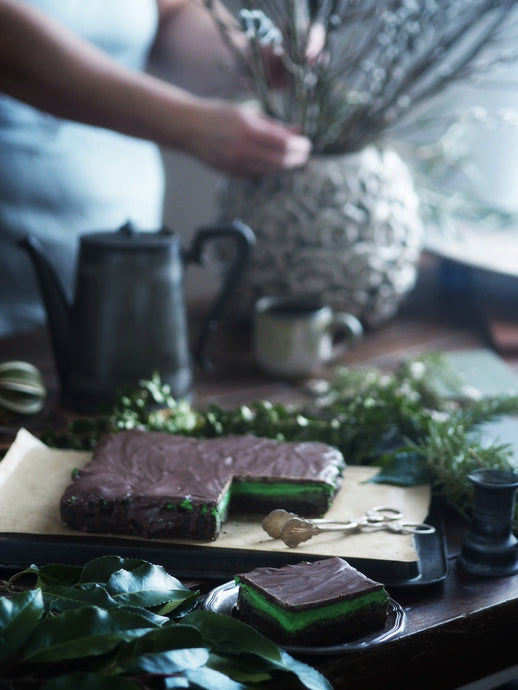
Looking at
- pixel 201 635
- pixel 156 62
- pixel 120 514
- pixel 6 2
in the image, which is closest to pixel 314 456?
pixel 120 514

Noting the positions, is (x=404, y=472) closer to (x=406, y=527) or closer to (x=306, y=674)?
(x=406, y=527)

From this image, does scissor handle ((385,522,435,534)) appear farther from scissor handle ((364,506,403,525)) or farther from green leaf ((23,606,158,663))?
green leaf ((23,606,158,663))

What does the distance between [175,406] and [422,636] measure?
0.43m

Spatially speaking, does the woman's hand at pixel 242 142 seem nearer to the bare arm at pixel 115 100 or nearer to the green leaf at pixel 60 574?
the bare arm at pixel 115 100

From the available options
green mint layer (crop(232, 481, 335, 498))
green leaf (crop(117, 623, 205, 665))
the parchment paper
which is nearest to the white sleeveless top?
the parchment paper

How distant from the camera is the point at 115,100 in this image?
1.12 meters

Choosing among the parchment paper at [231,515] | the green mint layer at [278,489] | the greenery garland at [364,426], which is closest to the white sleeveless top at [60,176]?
the greenery garland at [364,426]

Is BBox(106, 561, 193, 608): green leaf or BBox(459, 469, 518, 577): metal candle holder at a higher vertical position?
BBox(459, 469, 518, 577): metal candle holder

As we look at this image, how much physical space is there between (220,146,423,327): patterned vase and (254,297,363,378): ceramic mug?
4cm

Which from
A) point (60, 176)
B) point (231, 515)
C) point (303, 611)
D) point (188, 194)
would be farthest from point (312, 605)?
point (188, 194)

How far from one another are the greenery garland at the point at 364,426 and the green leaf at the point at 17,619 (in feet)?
1.23

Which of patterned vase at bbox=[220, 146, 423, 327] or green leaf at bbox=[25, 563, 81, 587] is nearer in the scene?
green leaf at bbox=[25, 563, 81, 587]

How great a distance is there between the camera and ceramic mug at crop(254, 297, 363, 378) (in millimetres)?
1207

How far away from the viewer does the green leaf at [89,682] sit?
50cm
